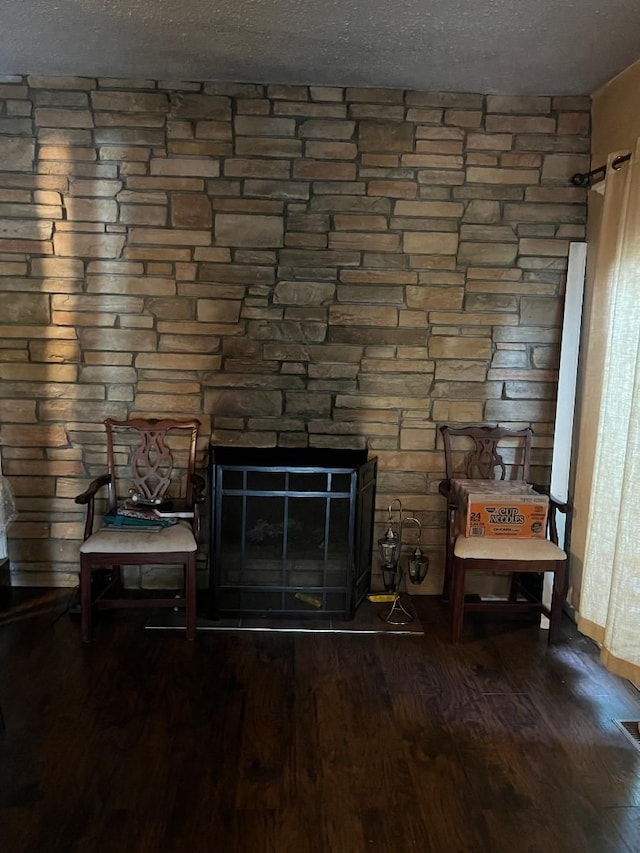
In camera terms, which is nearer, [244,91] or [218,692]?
[218,692]

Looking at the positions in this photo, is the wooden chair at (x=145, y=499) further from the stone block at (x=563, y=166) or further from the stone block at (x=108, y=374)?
the stone block at (x=563, y=166)

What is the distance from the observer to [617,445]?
2.83 meters

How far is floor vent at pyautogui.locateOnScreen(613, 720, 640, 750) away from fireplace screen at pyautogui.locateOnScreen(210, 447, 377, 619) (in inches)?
48.5

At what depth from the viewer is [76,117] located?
3289 mm

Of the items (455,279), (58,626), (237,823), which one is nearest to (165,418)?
(58,626)

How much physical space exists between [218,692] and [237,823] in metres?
0.70

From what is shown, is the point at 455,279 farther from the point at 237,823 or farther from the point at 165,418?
the point at 237,823

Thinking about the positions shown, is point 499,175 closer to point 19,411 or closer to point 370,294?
point 370,294

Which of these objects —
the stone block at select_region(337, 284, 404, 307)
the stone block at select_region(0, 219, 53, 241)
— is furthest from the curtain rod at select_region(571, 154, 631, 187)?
the stone block at select_region(0, 219, 53, 241)

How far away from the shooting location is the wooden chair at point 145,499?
118 inches

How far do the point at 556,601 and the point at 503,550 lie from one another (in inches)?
14.0

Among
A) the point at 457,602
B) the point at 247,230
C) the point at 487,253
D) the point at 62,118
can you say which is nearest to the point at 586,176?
the point at 487,253

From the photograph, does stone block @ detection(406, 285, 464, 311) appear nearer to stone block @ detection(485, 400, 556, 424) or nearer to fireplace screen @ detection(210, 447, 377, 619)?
stone block @ detection(485, 400, 556, 424)

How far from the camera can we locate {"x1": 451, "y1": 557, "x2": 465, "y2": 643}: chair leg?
311 centimetres
